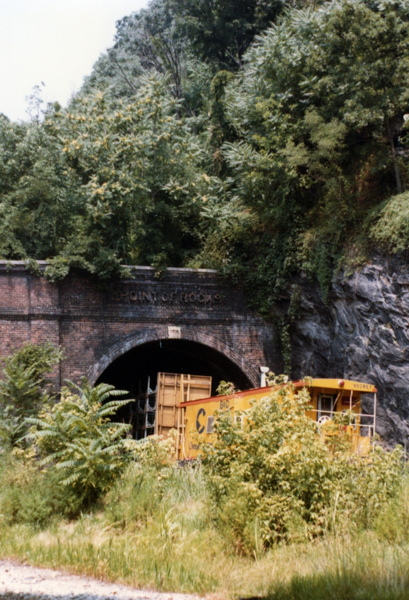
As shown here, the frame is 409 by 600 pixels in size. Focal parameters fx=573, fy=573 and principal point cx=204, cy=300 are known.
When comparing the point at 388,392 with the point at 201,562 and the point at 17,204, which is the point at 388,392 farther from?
the point at 17,204

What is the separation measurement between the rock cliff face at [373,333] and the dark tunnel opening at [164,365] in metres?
3.79

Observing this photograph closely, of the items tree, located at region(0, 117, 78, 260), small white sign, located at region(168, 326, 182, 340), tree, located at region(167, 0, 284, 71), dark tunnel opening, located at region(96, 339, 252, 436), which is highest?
tree, located at region(167, 0, 284, 71)

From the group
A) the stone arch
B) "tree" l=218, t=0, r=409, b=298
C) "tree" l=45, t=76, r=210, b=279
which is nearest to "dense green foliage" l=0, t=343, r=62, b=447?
the stone arch

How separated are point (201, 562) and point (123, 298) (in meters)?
12.8

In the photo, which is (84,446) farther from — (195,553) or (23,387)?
(23,387)

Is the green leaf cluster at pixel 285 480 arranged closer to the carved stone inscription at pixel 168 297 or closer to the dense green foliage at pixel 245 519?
the dense green foliage at pixel 245 519

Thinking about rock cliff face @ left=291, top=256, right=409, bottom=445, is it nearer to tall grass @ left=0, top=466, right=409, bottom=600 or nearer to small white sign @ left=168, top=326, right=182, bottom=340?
small white sign @ left=168, top=326, right=182, bottom=340

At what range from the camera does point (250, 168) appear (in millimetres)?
18969

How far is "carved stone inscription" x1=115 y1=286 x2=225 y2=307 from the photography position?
19.0 meters

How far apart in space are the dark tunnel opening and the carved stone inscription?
1425 mm

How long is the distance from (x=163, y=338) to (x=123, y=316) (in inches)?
59.3

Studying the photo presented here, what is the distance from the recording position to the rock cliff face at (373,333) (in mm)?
13289

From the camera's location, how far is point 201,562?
681 centimetres

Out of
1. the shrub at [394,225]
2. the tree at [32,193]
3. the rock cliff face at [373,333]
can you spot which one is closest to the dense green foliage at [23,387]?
the tree at [32,193]
